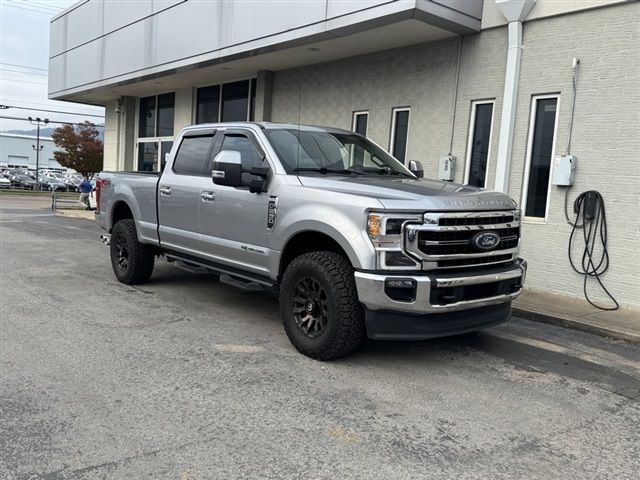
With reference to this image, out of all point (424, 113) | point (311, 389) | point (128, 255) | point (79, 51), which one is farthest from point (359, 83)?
point (79, 51)

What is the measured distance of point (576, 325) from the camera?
6.70 metres

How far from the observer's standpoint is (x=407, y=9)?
834 cm

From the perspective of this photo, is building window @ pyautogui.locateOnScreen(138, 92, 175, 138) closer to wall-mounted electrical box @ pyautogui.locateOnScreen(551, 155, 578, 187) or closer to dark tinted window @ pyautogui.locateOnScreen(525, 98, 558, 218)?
dark tinted window @ pyautogui.locateOnScreen(525, 98, 558, 218)

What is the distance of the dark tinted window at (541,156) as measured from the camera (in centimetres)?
857

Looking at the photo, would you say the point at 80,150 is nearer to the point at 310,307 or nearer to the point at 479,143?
the point at 479,143

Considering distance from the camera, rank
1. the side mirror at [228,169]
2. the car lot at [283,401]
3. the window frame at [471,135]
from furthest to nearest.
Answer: the window frame at [471,135]
the side mirror at [228,169]
the car lot at [283,401]

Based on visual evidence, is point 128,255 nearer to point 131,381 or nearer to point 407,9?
point 131,381

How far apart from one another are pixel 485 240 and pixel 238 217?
2437 millimetres

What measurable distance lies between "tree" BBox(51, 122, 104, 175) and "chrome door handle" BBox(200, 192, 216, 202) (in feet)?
137

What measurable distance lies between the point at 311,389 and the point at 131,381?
1.36m

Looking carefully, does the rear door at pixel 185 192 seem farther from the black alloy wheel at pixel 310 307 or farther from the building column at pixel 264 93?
the building column at pixel 264 93

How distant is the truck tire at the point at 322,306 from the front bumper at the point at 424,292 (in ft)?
0.62

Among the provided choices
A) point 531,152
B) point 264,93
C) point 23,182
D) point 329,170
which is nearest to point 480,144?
point 531,152

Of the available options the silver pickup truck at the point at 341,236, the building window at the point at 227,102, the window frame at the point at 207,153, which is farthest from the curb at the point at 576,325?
the building window at the point at 227,102
